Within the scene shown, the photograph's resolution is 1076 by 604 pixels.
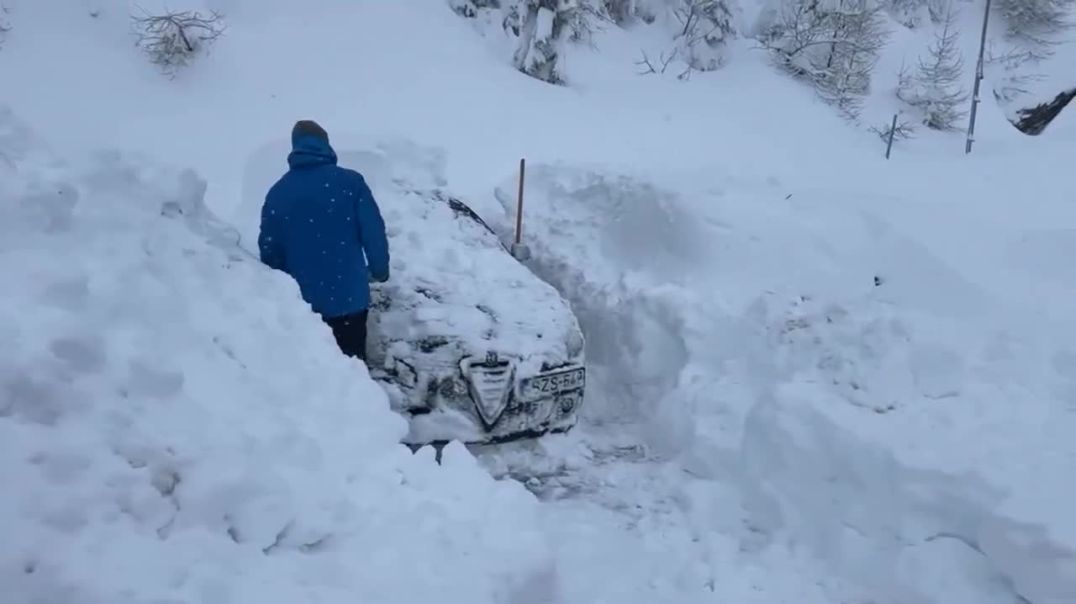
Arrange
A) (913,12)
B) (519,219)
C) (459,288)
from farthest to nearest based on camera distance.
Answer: (913,12) < (519,219) < (459,288)

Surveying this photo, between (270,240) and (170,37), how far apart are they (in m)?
7.32

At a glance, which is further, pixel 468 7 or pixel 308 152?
pixel 468 7

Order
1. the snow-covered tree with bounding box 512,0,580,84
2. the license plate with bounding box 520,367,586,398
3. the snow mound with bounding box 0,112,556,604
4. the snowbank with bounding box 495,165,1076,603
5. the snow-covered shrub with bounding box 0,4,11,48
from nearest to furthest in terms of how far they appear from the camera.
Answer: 1. the snow mound with bounding box 0,112,556,604
2. the snowbank with bounding box 495,165,1076,603
3. the license plate with bounding box 520,367,586,398
4. the snow-covered shrub with bounding box 0,4,11,48
5. the snow-covered tree with bounding box 512,0,580,84

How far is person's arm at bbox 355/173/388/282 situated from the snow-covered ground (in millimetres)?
806

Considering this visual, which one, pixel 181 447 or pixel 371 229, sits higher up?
pixel 371 229

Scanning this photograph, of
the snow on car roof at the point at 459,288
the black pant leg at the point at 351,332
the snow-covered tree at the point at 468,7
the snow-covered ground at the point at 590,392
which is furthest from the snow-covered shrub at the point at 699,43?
the black pant leg at the point at 351,332

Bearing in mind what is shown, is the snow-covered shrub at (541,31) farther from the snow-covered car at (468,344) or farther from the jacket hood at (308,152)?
the jacket hood at (308,152)

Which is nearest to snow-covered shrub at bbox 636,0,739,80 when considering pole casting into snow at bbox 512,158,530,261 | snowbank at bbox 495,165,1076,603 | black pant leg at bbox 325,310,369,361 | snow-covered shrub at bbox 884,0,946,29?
snow-covered shrub at bbox 884,0,946,29

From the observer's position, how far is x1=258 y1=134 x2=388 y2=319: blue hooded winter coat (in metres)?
4.89

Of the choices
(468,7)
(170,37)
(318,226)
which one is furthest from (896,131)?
(318,226)

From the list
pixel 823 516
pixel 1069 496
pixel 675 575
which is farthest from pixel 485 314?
pixel 1069 496

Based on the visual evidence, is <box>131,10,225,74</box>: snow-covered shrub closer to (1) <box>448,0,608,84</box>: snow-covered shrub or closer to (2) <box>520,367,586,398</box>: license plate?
(1) <box>448,0,608,84</box>: snow-covered shrub

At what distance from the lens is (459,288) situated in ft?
18.1

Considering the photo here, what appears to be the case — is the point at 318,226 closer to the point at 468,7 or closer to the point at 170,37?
the point at 170,37
